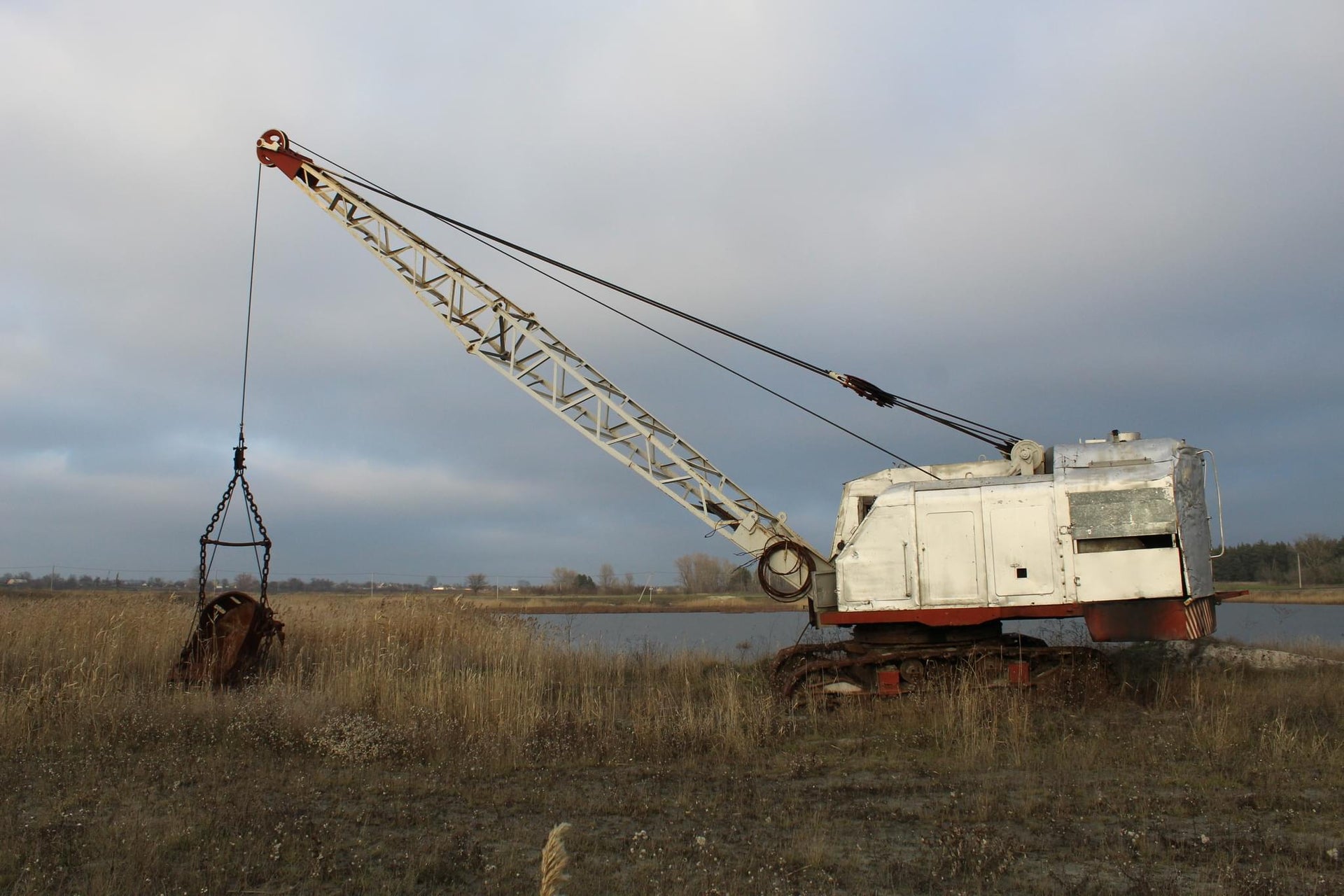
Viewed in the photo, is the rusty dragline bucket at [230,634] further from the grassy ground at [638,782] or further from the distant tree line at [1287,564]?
the distant tree line at [1287,564]

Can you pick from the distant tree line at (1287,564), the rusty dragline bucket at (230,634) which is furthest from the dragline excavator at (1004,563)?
the distant tree line at (1287,564)

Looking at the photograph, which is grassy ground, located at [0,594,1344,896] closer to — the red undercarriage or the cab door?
the red undercarriage

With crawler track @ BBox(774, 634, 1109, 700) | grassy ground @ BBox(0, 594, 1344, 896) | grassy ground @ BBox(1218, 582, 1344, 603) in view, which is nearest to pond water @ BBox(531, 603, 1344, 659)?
grassy ground @ BBox(1218, 582, 1344, 603)

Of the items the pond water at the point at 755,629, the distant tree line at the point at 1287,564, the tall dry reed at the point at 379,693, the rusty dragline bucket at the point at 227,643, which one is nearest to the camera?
the tall dry reed at the point at 379,693

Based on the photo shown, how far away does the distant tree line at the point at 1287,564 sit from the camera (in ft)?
174

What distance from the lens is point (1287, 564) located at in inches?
2303

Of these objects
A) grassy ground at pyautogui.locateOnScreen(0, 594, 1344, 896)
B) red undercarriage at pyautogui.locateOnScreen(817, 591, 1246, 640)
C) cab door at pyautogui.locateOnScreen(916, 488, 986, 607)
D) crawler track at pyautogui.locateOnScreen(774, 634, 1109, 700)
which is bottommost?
grassy ground at pyautogui.locateOnScreen(0, 594, 1344, 896)

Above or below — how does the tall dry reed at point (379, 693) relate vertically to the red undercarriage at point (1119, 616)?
below

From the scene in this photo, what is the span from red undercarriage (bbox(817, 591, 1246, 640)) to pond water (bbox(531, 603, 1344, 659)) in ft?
7.19

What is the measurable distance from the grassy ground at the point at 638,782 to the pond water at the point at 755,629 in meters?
2.84

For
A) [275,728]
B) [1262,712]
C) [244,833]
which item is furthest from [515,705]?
[1262,712]

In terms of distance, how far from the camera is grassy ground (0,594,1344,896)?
17.2 feet

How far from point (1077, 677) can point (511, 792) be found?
22.4 ft

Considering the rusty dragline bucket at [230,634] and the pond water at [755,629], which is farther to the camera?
the pond water at [755,629]
